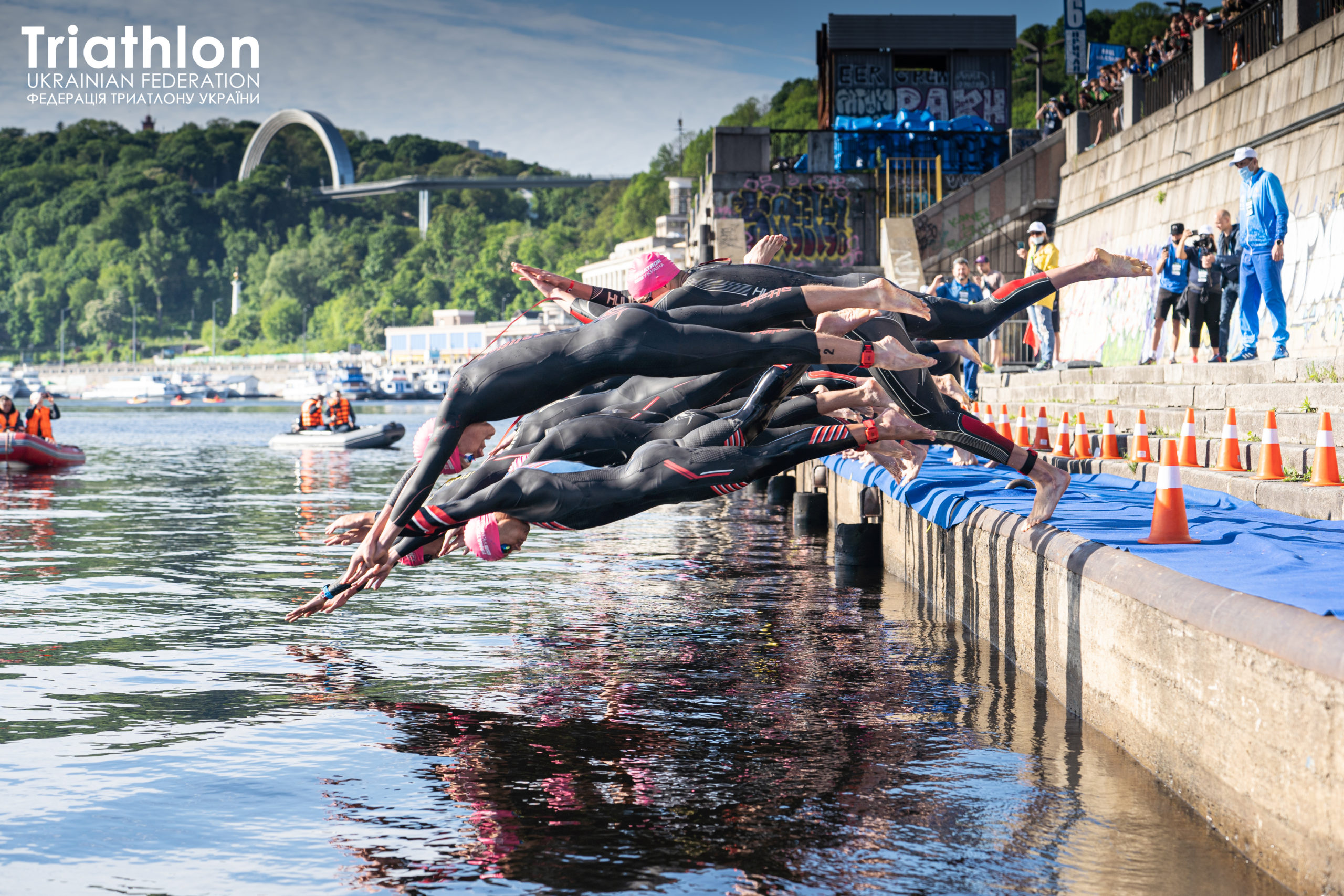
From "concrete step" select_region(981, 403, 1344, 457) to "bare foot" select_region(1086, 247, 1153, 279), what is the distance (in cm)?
269

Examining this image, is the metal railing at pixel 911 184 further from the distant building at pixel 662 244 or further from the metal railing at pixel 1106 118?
the distant building at pixel 662 244

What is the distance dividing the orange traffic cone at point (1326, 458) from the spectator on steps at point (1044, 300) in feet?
29.1

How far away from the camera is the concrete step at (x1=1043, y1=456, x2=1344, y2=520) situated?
10.0 meters

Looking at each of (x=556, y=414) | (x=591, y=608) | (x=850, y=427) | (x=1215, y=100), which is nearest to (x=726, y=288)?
(x=850, y=427)

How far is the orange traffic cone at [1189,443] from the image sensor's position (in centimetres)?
1277

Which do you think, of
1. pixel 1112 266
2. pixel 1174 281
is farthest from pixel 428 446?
pixel 1174 281

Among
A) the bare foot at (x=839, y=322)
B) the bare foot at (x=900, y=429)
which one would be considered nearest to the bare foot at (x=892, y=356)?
the bare foot at (x=839, y=322)

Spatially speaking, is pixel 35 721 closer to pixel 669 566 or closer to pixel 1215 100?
pixel 669 566

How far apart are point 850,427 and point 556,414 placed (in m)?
3.10

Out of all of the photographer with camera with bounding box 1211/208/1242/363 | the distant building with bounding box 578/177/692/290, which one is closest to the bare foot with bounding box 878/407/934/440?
the photographer with camera with bounding box 1211/208/1242/363

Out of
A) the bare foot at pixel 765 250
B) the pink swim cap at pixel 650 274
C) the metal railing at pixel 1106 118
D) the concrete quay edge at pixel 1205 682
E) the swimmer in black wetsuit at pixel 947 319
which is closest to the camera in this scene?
the concrete quay edge at pixel 1205 682

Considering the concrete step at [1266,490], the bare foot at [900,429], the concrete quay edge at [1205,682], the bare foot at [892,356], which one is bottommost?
the concrete quay edge at [1205,682]

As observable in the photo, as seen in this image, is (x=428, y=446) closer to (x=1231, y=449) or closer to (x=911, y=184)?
(x=1231, y=449)

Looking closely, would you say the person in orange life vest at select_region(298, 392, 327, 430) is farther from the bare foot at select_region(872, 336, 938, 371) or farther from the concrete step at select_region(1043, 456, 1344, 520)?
the bare foot at select_region(872, 336, 938, 371)
